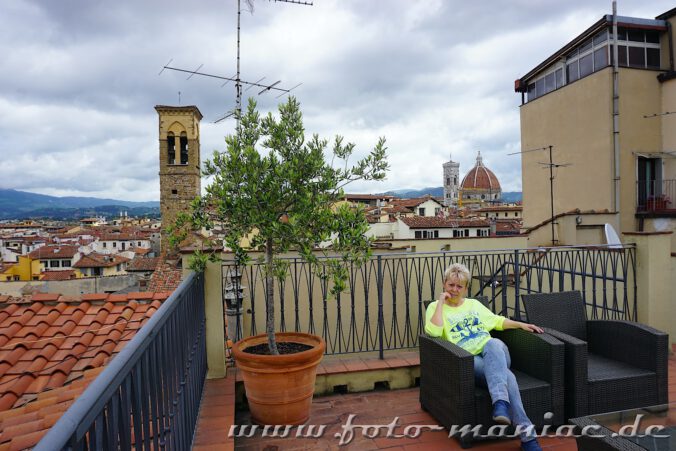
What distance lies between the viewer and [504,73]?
2056cm

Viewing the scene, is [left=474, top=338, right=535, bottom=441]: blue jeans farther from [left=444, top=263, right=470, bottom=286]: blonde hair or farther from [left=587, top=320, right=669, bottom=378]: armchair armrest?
[left=587, top=320, right=669, bottom=378]: armchair armrest

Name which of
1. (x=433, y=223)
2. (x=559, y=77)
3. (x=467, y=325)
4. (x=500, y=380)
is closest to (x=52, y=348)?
(x=467, y=325)

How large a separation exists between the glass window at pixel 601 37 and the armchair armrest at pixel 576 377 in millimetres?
14725

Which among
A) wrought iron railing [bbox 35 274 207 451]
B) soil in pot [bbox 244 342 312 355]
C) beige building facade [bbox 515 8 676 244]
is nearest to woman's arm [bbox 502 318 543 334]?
soil in pot [bbox 244 342 312 355]

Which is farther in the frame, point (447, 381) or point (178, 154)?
point (178, 154)

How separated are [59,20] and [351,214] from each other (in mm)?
6522

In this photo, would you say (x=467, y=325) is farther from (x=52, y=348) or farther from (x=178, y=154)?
(x=178, y=154)

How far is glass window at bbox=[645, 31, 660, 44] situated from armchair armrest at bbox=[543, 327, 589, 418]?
15734mm

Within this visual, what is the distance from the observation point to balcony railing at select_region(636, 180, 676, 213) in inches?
555

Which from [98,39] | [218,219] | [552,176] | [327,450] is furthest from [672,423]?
[552,176]

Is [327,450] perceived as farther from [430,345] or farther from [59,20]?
[59,20]

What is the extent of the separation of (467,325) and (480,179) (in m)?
109

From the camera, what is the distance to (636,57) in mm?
13914

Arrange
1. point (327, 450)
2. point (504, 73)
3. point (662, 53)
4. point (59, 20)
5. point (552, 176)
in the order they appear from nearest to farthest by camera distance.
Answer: point (327, 450) < point (59, 20) < point (662, 53) < point (552, 176) < point (504, 73)
